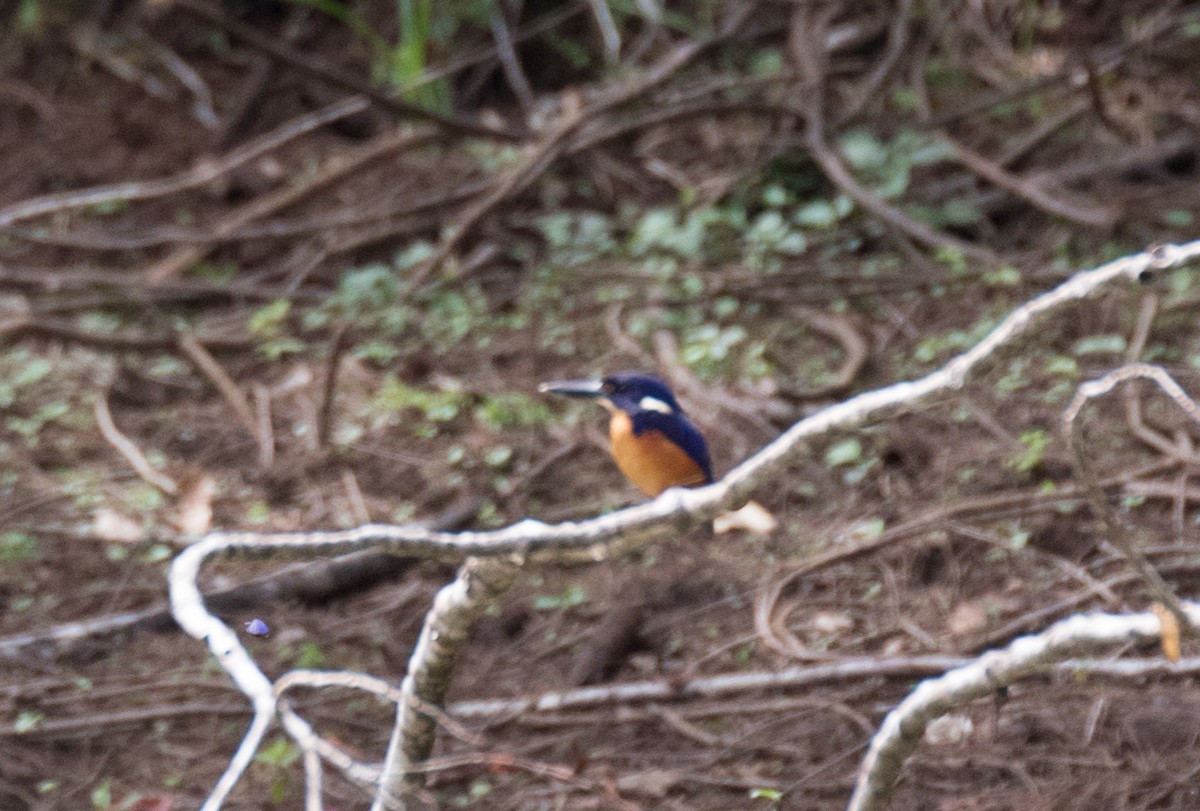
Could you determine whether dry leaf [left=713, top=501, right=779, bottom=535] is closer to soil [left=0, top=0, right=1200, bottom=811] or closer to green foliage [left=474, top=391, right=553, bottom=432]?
soil [left=0, top=0, right=1200, bottom=811]

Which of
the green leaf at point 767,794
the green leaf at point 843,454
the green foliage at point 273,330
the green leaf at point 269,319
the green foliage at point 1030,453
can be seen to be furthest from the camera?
the green leaf at point 269,319

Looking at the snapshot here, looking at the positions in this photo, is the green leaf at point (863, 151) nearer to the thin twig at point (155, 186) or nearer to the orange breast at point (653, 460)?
the thin twig at point (155, 186)

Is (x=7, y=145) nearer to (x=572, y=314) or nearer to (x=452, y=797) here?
(x=572, y=314)

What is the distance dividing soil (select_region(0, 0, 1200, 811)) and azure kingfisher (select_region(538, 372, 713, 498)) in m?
0.31

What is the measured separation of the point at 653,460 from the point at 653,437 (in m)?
0.07

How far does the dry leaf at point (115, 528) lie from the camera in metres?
4.07

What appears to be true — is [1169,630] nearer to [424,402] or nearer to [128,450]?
[424,402]

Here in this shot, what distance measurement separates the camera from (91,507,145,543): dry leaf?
13.4ft

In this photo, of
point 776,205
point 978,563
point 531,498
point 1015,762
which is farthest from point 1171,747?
point 776,205

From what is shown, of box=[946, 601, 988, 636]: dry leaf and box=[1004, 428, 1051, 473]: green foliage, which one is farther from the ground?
box=[1004, 428, 1051, 473]: green foliage

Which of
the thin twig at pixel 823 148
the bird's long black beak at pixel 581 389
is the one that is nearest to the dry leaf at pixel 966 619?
the bird's long black beak at pixel 581 389

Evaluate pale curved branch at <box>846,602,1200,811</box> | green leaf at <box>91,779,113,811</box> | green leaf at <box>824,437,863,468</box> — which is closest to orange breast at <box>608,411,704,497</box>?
green leaf at <box>824,437,863,468</box>

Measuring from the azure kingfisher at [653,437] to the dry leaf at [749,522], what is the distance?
30cm

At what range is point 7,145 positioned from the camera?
7.00m
